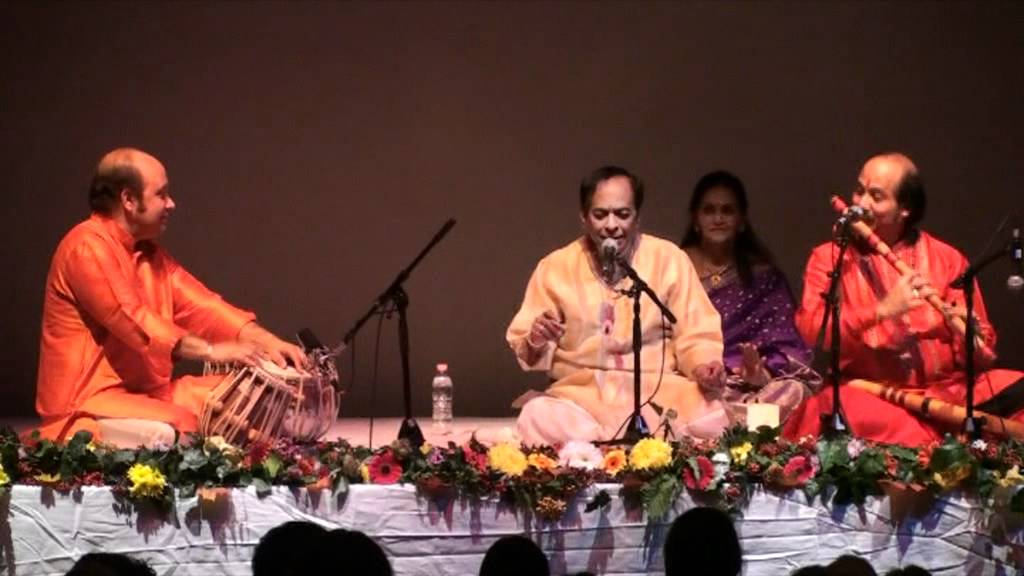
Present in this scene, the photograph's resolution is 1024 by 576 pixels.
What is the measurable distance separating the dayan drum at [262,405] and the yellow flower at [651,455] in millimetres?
1513

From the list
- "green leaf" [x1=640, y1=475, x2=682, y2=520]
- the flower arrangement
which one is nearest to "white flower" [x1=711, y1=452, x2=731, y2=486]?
the flower arrangement

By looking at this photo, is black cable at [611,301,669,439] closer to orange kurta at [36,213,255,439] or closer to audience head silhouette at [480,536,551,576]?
orange kurta at [36,213,255,439]

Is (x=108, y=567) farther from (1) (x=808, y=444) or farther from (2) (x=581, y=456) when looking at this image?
(1) (x=808, y=444)

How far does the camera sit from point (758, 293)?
A: 28.0 ft

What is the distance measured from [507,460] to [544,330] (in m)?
1.49

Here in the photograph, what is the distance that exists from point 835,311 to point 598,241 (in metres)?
1.39

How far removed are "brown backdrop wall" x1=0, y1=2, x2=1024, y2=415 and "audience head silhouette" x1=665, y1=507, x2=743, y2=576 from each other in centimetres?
522

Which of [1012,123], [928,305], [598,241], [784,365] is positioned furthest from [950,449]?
[1012,123]

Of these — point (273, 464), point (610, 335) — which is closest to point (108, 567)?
point (273, 464)

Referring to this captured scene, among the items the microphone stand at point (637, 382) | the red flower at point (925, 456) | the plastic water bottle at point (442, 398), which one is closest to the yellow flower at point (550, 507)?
the microphone stand at point (637, 382)

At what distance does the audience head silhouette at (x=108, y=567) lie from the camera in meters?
3.89

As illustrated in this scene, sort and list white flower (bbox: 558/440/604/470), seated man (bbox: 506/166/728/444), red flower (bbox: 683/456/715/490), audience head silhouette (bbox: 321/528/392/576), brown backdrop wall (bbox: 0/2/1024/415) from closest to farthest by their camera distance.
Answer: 1. audience head silhouette (bbox: 321/528/392/576)
2. red flower (bbox: 683/456/715/490)
3. white flower (bbox: 558/440/604/470)
4. seated man (bbox: 506/166/728/444)
5. brown backdrop wall (bbox: 0/2/1024/415)

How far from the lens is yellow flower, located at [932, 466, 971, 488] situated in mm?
5621

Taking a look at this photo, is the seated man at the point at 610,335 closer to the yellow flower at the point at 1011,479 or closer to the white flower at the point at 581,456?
the white flower at the point at 581,456
